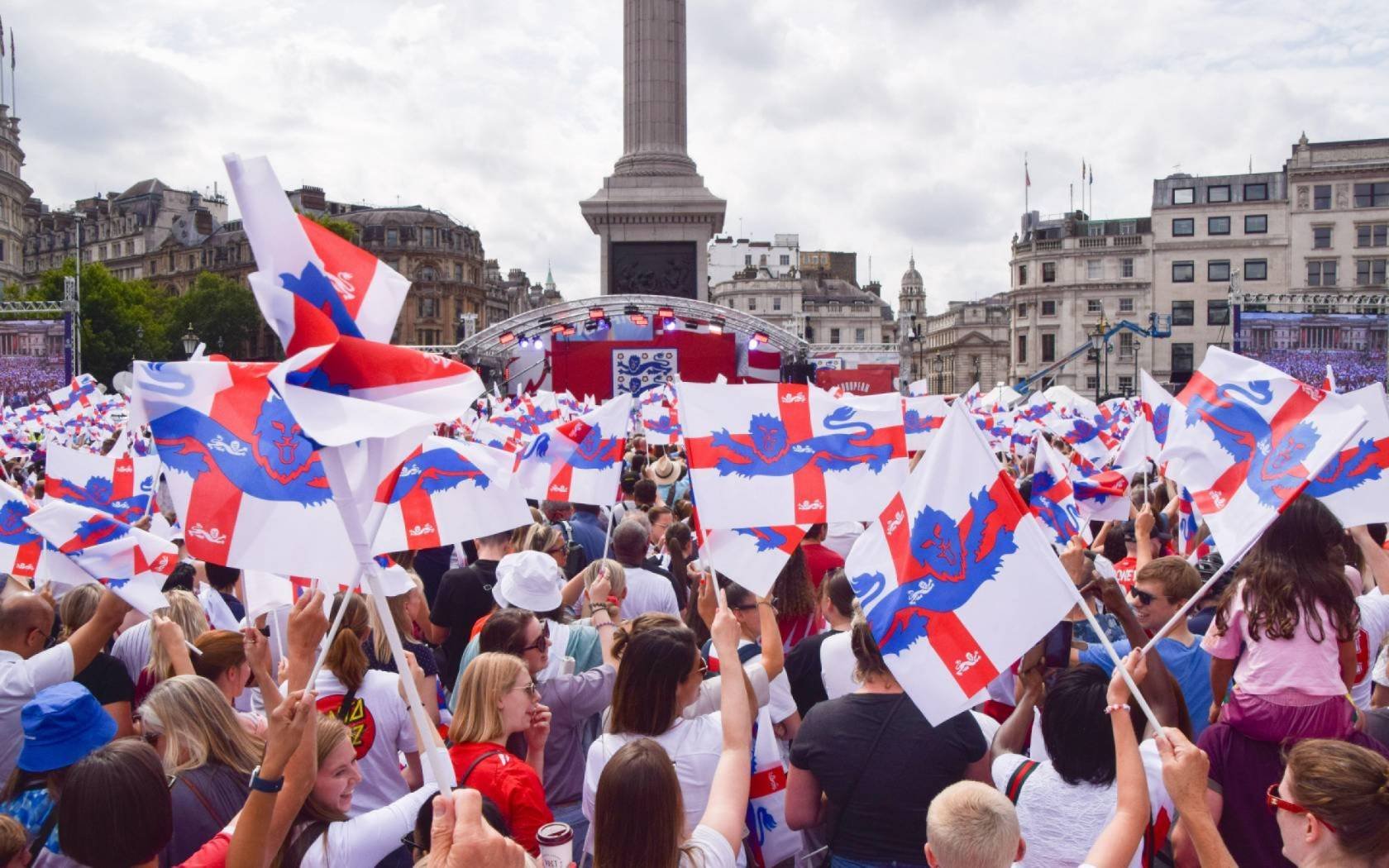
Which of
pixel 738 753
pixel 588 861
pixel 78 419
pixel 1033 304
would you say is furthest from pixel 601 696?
pixel 1033 304

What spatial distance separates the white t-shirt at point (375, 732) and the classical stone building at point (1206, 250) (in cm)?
7954

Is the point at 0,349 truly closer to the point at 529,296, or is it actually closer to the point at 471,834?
the point at 471,834

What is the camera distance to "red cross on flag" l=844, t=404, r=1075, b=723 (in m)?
3.80

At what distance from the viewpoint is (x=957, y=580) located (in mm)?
3980

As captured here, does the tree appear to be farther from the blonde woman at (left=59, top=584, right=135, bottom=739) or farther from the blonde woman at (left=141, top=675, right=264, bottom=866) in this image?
the blonde woman at (left=141, top=675, right=264, bottom=866)

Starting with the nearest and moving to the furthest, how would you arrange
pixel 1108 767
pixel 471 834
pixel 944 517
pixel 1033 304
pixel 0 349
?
pixel 471 834
pixel 1108 767
pixel 944 517
pixel 0 349
pixel 1033 304

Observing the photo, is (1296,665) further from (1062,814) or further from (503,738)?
(503,738)

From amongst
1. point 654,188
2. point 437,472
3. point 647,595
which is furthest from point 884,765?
point 654,188

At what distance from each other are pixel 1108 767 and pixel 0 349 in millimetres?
48600

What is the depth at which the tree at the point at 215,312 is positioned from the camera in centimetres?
8688

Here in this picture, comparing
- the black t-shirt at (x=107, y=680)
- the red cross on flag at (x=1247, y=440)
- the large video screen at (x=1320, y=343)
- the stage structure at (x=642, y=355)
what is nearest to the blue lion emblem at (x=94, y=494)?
the black t-shirt at (x=107, y=680)

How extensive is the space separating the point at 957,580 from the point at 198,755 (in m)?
2.62

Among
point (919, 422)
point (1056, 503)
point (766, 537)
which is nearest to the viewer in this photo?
point (766, 537)

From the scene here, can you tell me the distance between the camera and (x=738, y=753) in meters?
3.57
